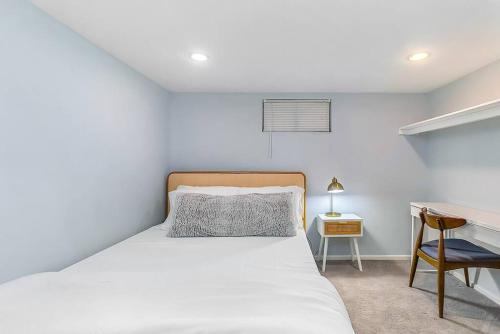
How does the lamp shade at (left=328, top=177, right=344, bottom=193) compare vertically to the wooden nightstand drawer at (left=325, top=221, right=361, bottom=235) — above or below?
above

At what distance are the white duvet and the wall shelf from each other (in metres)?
1.77

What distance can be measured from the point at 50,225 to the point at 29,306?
72 cm

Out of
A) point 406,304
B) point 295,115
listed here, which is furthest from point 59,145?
point 406,304

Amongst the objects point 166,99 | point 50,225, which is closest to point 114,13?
point 50,225

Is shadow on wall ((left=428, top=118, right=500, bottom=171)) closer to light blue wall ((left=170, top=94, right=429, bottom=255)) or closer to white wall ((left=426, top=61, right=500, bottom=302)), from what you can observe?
white wall ((left=426, top=61, right=500, bottom=302))

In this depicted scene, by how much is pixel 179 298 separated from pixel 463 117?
2.67 m

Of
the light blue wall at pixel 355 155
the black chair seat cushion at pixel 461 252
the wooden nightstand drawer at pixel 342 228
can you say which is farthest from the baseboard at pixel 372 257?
the black chair seat cushion at pixel 461 252

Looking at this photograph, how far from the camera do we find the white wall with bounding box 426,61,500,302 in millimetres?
2471

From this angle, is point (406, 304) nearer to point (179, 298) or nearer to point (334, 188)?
point (334, 188)

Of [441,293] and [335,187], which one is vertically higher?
[335,187]

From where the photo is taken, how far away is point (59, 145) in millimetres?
1765

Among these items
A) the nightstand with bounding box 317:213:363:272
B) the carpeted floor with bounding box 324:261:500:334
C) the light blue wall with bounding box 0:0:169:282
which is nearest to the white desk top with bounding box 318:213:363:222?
the nightstand with bounding box 317:213:363:272

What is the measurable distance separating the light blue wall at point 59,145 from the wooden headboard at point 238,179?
72cm

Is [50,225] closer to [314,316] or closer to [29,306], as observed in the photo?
[29,306]
